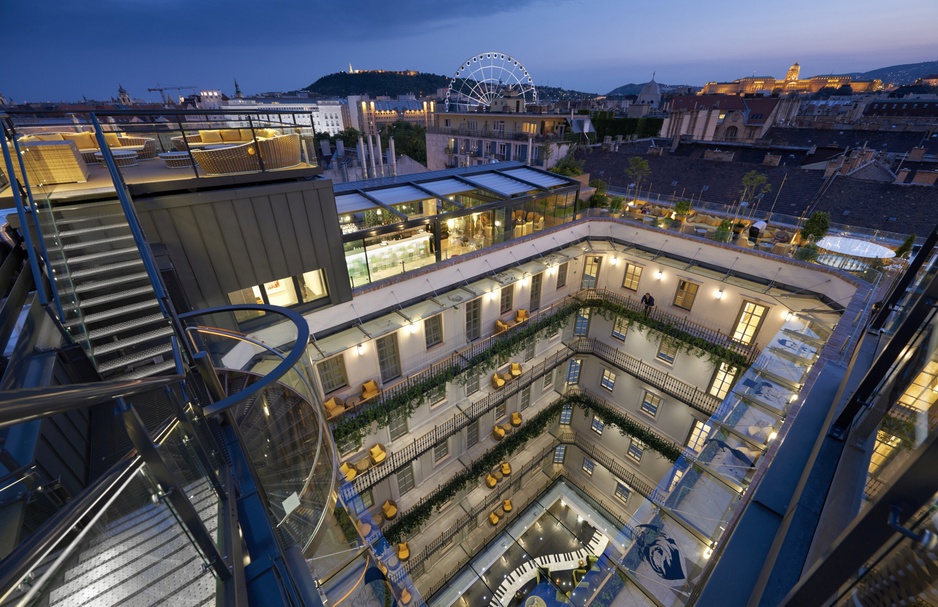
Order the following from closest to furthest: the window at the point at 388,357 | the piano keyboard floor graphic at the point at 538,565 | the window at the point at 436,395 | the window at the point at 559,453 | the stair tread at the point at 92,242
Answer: the stair tread at the point at 92,242 → the window at the point at 388,357 → the window at the point at 436,395 → the piano keyboard floor graphic at the point at 538,565 → the window at the point at 559,453

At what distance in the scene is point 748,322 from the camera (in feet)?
44.9

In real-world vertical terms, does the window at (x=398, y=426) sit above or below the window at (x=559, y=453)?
above

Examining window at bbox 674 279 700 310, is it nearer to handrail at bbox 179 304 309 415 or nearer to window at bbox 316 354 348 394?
window at bbox 316 354 348 394

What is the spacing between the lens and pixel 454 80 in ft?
159

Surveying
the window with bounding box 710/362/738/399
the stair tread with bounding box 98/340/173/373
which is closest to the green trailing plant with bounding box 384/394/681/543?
the window with bounding box 710/362/738/399

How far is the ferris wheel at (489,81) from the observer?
45250 mm

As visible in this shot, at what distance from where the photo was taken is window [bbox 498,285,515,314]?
1445 centimetres

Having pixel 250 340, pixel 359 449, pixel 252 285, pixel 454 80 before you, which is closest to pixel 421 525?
pixel 359 449

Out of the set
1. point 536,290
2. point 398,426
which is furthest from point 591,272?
point 398,426

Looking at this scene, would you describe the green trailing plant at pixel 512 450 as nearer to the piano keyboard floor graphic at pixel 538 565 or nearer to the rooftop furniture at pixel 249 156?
the piano keyboard floor graphic at pixel 538 565

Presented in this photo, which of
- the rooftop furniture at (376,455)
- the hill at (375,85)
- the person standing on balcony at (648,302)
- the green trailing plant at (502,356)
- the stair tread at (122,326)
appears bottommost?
the rooftop furniture at (376,455)

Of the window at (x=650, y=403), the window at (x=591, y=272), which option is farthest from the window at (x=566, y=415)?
the window at (x=591, y=272)

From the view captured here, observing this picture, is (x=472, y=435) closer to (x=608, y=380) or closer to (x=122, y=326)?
(x=608, y=380)

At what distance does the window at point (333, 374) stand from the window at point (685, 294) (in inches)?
519
